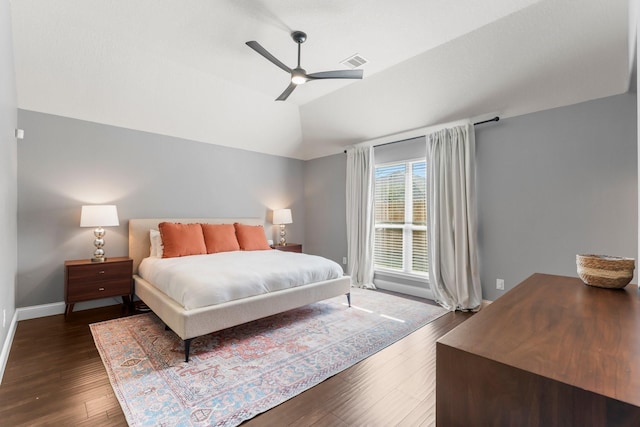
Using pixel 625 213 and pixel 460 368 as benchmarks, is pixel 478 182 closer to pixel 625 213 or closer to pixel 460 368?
pixel 625 213

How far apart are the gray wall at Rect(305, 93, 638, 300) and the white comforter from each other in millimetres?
2068

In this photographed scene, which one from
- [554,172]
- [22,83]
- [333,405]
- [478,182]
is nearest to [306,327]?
[333,405]

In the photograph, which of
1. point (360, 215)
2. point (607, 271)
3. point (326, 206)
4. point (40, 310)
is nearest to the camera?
point (607, 271)

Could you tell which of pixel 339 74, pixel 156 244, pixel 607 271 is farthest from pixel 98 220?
pixel 607 271

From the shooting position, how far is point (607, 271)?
143cm

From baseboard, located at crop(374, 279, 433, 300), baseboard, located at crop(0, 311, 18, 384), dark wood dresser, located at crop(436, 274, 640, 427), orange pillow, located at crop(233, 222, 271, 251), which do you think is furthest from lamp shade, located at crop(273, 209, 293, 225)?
dark wood dresser, located at crop(436, 274, 640, 427)

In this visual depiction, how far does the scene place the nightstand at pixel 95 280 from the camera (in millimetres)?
3178

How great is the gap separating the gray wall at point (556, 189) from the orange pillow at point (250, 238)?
10.2ft

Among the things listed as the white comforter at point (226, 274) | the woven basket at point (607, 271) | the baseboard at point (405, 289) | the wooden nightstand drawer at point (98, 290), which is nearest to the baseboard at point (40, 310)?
the wooden nightstand drawer at point (98, 290)

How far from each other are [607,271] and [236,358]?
8.10 ft

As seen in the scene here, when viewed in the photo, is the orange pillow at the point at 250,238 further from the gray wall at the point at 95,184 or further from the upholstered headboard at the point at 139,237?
the upholstered headboard at the point at 139,237

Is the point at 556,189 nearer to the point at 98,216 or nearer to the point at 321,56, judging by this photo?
the point at 321,56

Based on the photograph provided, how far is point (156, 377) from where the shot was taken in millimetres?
2092

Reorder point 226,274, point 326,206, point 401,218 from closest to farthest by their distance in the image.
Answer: point 226,274 < point 401,218 < point 326,206
